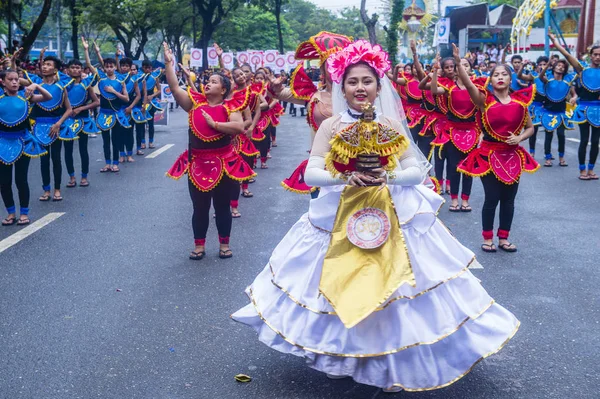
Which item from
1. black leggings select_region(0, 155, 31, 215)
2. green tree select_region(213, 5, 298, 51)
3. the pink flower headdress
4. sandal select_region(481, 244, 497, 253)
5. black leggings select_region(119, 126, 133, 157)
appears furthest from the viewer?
green tree select_region(213, 5, 298, 51)

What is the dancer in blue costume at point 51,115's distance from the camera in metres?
9.56

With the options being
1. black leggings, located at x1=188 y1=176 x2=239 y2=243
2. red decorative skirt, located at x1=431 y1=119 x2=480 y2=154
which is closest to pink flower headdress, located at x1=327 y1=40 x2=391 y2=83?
black leggings, located at x1=188 y1=176 x2=239 y2=243

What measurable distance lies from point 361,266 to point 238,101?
345 cm

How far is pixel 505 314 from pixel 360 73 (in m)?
1.60

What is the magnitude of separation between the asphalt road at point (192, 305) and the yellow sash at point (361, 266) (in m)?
0.63

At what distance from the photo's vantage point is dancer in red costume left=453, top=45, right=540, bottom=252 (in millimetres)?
6914

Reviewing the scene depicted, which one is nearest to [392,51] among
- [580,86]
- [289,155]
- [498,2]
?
[289,155]

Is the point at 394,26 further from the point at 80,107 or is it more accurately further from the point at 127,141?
the point at 80,107

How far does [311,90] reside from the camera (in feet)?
22.8

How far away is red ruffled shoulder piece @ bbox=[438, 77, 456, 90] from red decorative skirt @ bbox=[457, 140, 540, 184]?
6.12 feet

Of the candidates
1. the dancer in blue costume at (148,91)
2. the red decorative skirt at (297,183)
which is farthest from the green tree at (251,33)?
the red decorative skirt at (297,183)

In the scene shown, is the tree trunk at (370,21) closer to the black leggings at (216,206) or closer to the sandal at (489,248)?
the sandal at (489,248)

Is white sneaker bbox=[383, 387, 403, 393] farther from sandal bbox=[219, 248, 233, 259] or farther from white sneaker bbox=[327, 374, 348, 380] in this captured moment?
sandal bbox=[219, 248, 233, 259]

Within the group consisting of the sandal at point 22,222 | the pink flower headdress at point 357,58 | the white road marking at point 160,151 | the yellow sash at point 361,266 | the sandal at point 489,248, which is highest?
the pink flower headdress at point 357,58
